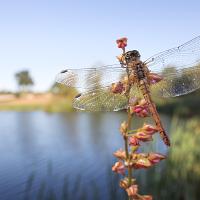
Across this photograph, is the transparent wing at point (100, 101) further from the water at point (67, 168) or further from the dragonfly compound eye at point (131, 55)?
the water at point (67, 168)

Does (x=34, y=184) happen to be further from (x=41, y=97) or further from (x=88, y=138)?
(x=41, y=97)

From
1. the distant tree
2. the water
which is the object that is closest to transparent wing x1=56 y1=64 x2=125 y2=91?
the water

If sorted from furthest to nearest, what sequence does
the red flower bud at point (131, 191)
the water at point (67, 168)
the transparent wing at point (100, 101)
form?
the water at point (67, 168) → the transparent wing at point (100, 101) → the red flower bud at point (131, 191)

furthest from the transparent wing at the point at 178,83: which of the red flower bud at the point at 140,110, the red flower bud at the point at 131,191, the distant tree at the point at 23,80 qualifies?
the distant tree at the point at 23,80

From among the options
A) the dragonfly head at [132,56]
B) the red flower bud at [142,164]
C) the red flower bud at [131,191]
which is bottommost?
the red flower bud at [131,191]

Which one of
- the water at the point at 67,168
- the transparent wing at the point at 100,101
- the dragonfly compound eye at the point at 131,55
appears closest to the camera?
the dragonfly compound eye at the point at 131,55

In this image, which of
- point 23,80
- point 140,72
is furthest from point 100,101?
point 23,80

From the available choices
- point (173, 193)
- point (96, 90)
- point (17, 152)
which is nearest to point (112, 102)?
point (96, 90)

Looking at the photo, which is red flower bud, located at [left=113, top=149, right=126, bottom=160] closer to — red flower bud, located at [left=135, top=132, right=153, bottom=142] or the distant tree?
red flower bud, located at [left=135, top=132, right=153, bottom=142]
